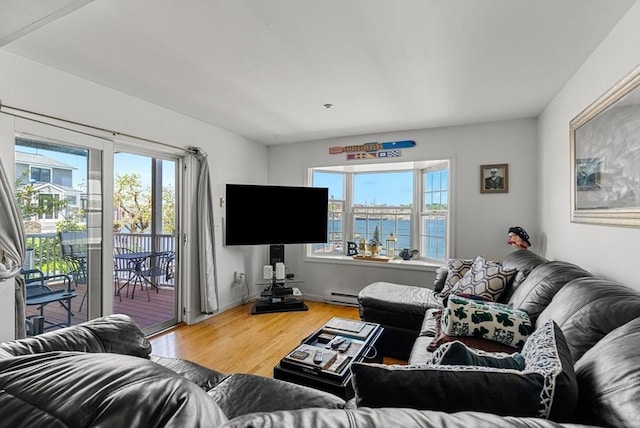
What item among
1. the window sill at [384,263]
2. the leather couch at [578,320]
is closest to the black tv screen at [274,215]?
the window sill at [384,263]

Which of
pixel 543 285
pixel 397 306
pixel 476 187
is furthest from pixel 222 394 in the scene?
pixel 476 187

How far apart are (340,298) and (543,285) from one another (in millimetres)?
2824

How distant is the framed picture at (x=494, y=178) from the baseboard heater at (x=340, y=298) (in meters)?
2.20

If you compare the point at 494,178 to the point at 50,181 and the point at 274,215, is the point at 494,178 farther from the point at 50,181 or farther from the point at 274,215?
the point at 50,181

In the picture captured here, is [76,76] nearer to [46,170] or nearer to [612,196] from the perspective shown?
[46,170]

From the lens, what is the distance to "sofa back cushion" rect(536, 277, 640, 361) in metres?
1.21

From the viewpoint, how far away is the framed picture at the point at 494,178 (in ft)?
11.5

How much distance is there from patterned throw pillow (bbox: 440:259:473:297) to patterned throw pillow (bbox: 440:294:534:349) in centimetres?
103

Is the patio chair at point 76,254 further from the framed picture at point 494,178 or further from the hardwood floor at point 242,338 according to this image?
the framed picture at point 494,178

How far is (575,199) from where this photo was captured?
2275mm

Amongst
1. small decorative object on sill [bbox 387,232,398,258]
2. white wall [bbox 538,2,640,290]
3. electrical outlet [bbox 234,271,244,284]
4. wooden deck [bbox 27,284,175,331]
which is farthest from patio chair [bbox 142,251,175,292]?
white wall [bbox 538,2,640,290]

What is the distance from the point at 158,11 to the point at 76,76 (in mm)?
1369

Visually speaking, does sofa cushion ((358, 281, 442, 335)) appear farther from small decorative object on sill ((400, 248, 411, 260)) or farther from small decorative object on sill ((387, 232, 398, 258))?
small decorative object on sill ((387, 232, 398, 258))

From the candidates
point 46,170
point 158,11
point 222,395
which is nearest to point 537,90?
point 158,11
